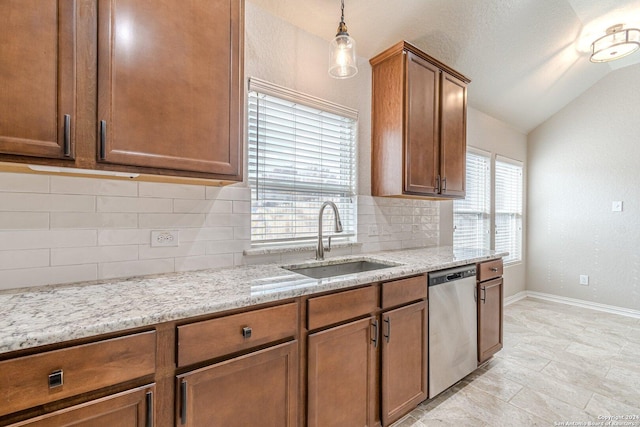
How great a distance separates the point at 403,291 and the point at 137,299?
1.35m

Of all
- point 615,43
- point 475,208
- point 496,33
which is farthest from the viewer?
point 475,208

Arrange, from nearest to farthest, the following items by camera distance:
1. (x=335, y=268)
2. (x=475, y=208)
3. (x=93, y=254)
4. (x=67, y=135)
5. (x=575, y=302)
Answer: (x=67, y=135)
(x=93, y=254)
(x=335, y=268)
(x=475, y=208)
(x=575, y=302)

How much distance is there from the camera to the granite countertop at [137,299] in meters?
0.85

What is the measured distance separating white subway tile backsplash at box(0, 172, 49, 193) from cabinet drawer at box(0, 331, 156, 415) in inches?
32.4

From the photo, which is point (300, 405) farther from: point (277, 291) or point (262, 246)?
point (262, 246)

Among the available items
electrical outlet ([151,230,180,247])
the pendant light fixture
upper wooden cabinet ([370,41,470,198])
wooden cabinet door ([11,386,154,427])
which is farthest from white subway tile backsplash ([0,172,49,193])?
upper wooden cabinet ([370,41,470,198])

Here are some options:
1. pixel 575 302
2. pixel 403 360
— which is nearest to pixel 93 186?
pixel 403 360

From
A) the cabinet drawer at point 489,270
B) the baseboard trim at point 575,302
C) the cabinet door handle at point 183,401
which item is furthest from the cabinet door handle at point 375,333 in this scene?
the baseboard trim at point 575,302

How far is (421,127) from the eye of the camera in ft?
7.95

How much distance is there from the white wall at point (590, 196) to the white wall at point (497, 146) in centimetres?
23

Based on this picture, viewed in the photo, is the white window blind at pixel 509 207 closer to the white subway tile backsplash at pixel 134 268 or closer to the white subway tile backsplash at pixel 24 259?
the white subway tile backsplash at pixel 134 268

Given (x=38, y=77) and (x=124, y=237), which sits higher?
(x=38, y=77)

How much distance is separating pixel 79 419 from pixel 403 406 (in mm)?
1602

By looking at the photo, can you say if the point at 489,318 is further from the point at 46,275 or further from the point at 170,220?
the point at 46,275
